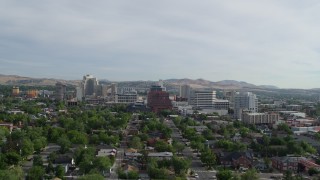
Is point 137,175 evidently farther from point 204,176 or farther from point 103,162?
point 204,176

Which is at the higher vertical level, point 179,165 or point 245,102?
point 245,102

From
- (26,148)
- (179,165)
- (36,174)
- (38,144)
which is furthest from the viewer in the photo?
(38,144)

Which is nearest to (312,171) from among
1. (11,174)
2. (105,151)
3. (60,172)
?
(105,151)

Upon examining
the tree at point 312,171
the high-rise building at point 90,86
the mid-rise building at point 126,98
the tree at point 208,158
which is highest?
the high-rise building at point 90,86

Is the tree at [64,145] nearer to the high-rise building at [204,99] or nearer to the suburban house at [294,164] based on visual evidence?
the suburban house at [294,164]

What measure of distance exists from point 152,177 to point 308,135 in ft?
67.0

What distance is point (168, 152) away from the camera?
23.1 meters

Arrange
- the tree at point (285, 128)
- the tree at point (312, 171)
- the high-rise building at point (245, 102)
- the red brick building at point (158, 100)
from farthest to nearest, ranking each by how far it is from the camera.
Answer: the high-rise building at point (245, 102) < the red brick building at point (158, 100) < the tree at point (285, 128) < the tree at point (312, 171)

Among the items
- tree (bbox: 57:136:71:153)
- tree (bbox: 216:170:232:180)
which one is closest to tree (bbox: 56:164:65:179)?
tree (bbox: 57:136:71:153)

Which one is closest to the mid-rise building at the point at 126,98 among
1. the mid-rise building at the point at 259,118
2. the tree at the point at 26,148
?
the mid-rise building at the point at 259,118

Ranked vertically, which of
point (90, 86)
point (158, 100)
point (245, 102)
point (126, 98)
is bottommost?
point (126, 98)

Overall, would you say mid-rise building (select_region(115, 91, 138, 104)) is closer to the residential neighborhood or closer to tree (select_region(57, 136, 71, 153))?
the residential neighborhood

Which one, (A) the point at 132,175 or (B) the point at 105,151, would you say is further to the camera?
(B) the point at 105,151

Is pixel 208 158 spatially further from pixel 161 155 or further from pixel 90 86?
pixel 90 86
